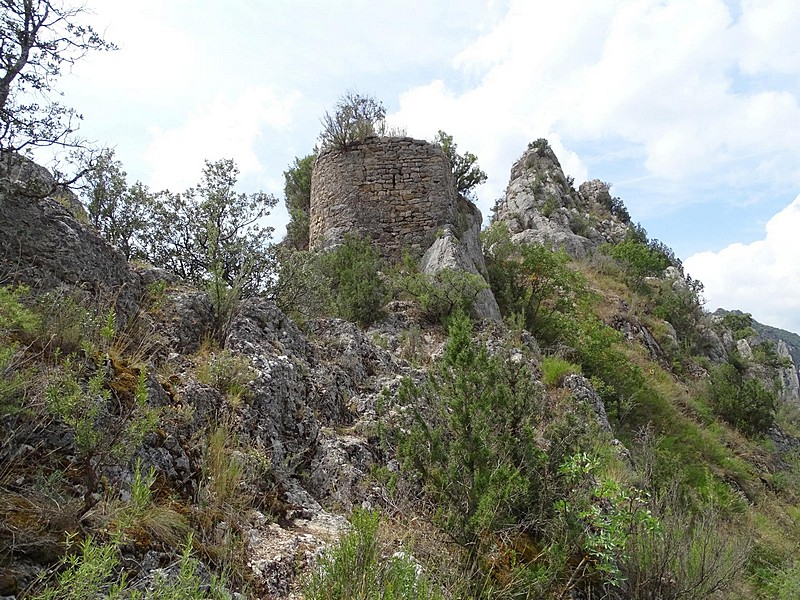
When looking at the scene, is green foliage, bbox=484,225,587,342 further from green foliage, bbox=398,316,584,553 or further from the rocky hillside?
green foliage, bbox=398,316,584,553

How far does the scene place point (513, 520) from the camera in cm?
341

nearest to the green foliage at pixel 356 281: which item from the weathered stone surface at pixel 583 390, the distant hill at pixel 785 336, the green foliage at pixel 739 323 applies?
the weathered stone surface at pixel 583 390

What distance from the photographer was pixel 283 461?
374 cm

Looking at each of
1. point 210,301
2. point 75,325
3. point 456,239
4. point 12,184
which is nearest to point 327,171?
point 456,239

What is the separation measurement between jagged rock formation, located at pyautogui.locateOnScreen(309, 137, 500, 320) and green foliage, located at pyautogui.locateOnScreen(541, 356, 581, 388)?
319cm

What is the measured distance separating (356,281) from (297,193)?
8874 mm

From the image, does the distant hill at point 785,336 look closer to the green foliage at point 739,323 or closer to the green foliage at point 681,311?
the green foliage at point 739,323

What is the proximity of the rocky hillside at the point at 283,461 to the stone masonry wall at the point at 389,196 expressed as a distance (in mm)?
3674

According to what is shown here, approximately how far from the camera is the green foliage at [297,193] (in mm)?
14914

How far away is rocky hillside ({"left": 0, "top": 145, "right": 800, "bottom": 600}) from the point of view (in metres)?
2.36

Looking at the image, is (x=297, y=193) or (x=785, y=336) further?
(x=785, y=336)

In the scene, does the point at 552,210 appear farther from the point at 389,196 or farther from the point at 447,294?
the point at 447,294

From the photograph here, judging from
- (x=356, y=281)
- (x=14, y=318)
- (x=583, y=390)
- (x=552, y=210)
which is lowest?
(x=583, y=390)

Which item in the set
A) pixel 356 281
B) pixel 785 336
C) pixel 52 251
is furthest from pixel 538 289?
pixel 785 336
